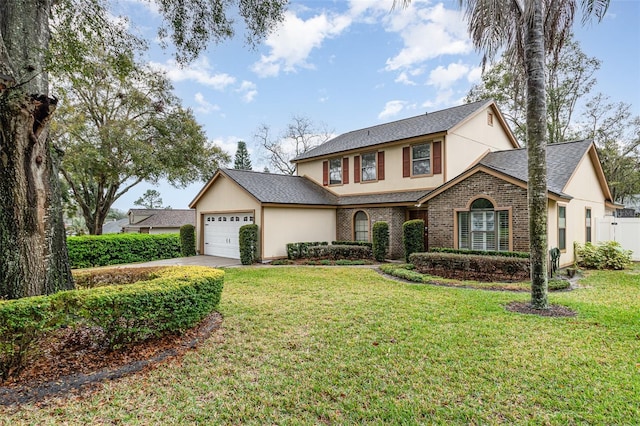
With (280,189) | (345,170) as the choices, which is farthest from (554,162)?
(280,189)

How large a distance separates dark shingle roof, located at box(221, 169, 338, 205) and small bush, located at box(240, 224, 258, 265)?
136 cm

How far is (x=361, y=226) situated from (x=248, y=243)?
5710mm

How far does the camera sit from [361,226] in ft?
54.3

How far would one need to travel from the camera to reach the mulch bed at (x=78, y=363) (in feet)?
11.9

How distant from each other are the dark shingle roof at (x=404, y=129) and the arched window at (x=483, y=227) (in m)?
4.22

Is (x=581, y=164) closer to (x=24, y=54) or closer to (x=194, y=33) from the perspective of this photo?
(x=194, y=33)

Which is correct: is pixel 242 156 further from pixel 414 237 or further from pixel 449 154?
pixel 414 237

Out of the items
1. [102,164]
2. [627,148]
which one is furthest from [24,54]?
[627,148]

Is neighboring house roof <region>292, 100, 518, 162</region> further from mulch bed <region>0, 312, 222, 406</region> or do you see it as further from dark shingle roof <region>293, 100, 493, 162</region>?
mulch bed <region>0, 312, 222, 406</region>

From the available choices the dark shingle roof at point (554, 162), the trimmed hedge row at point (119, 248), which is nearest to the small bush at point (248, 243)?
the trimmed hedge row at point (119, 248)

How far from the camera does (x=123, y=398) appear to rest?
355cm

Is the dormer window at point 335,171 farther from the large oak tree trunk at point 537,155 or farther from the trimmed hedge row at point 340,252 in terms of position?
the large oak tree trunk at point 537,155

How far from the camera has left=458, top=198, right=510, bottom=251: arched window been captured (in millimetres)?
11219

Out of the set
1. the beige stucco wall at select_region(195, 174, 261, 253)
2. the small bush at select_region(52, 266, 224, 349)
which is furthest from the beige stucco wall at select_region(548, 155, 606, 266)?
the beige stucco wall at select_region(195, 174, 261, 253)
